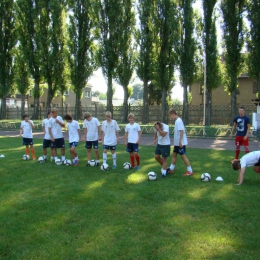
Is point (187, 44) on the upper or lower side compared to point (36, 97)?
upper

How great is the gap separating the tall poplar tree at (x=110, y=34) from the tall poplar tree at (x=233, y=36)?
944cm

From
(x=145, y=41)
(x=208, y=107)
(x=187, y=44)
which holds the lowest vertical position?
(x=208, y=107)

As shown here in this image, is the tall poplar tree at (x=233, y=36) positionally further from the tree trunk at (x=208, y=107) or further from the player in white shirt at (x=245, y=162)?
the player in white shirt at (x=245, y=162)

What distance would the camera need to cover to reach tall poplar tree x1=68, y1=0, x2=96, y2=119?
30.3 m

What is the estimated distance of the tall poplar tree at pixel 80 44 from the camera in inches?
1194

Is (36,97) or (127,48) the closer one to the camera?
(127,48)

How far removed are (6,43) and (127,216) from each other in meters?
35.9

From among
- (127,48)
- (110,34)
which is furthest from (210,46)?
(110,34)

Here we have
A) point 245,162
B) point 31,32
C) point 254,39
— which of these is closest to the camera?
point 245,162

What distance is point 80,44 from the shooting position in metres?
30.3

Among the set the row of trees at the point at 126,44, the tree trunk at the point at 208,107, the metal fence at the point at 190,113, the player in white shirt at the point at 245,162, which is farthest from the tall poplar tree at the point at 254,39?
the player in white shirt at the point at 245,162

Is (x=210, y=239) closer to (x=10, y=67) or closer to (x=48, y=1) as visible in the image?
(x=48, y=1)

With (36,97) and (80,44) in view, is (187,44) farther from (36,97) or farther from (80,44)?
(36,97)

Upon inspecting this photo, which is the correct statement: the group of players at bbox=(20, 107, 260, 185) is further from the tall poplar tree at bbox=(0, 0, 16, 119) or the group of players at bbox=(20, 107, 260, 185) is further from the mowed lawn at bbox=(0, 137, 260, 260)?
the tall poplar tree at bbox=(0, 0, 16, 119)
